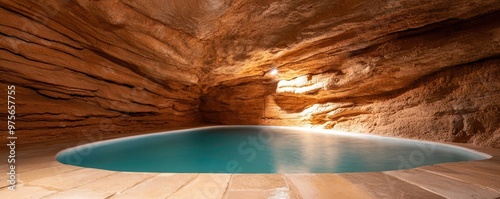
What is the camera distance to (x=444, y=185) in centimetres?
230

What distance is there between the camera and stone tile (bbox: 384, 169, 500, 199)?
6.77 ft

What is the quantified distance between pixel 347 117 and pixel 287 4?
20.3 feet

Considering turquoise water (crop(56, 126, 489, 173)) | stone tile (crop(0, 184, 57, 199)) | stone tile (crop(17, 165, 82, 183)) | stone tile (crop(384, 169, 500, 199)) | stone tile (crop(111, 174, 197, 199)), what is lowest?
turquoise water (crop(56, 126, 489, 173))

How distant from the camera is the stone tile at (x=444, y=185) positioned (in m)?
2.06

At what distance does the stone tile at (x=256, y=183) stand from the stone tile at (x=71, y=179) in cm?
161

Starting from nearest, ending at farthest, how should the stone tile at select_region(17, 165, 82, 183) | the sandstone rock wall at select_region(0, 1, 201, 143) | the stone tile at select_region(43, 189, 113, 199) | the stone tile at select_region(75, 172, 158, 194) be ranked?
the stone tile at select_region(43, 189, 113, 199) < the stone tile at select_region(75, 172, 158, 194) < the stone tile at select_region(17, 165, 82, 183) < the sandstone rock wall at select_region(0, 1, 201, 143)

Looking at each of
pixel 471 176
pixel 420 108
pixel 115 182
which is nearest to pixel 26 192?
pixel 115 182

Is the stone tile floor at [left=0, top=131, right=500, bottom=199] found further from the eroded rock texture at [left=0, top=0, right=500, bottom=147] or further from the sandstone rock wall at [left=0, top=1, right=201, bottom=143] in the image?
the sandstone rock wall at [left=0, top=1, right=201, bottom=143]

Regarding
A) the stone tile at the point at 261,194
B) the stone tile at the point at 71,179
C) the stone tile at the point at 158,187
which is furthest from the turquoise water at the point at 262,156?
the stone tile at the point at 261,194

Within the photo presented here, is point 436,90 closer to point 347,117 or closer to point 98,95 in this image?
point 347,117

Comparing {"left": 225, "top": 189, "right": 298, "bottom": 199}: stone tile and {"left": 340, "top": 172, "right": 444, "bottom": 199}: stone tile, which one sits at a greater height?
{"left": 340, "top": 172, "right": 444, "bottom": 199}: stone tile

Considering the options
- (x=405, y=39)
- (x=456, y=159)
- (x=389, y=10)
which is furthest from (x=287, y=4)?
(x=456, y=159)

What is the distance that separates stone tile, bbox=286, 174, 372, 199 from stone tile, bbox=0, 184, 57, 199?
244cm

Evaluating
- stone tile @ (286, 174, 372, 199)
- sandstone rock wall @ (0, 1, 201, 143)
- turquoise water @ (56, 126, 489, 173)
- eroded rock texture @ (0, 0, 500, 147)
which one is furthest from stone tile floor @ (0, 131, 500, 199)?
sandstone rock wall @ (0, 1, 201, 143)
